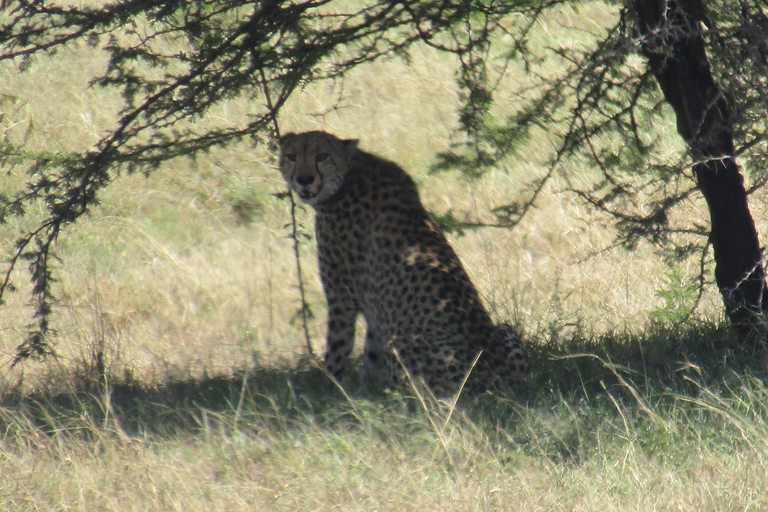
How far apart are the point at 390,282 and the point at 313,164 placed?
85 centimetres

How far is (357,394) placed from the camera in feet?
14.1

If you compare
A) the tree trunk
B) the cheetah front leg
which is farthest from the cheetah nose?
the tree trunk

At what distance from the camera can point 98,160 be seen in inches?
156

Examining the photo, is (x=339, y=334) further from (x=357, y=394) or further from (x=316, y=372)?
(x=357, y=394)

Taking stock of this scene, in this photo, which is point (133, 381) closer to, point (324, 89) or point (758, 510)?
point (758, 510)

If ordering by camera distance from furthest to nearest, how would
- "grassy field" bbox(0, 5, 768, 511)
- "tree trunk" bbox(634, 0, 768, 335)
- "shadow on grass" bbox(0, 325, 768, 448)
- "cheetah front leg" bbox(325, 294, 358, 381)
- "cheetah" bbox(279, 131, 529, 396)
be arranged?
1. "cheetah front leg" bbox(325, 294, 358, 381)
2. "tree trunk" bbox(634, 0, 768, 335)
3. "cheetah" bbox(279, 131, 529, 396)
4. "shadow on grass" bbox(0, 325, 768, 448)
5. "grassy field" bbox(0, 5, 768, 511)

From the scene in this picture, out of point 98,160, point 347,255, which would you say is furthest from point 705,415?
point 98,160

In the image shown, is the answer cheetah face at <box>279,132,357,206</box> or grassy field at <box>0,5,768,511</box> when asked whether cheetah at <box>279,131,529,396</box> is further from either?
grassy field at <box>0,5,768,511</box>

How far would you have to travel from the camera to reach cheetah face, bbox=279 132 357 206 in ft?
15.2

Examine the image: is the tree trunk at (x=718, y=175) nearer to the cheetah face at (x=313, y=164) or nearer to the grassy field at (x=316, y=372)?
the grassy field at (x=316, y=372)

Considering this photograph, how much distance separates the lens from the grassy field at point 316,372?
292 centimetres

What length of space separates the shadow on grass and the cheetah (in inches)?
6.5

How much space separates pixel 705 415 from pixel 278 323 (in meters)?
3.15

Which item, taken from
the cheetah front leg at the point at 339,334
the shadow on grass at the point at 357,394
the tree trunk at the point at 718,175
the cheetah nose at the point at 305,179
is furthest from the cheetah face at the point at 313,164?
the tree trunk at the point at 718,175
